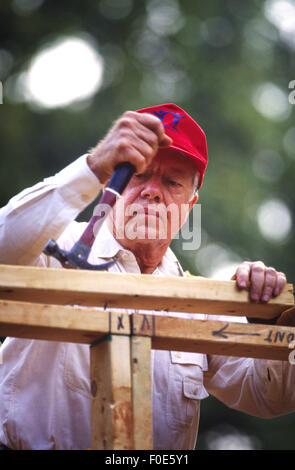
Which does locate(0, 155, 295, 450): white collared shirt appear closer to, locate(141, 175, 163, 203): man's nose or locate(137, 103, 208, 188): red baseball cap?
locate(141, 175, 163, 203): man's nose

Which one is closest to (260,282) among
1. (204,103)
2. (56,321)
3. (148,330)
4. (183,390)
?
(148,330)

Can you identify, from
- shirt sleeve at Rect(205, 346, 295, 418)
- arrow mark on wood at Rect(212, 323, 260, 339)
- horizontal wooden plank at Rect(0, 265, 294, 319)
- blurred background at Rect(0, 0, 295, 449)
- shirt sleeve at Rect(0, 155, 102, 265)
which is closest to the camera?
horizontal wooden plank at Rect(0, 265, 294, 319)

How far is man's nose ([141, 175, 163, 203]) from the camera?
3.30 metres

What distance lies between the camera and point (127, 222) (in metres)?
3.33

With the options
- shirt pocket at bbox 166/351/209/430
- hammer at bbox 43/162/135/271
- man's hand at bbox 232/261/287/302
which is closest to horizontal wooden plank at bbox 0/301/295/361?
man's hand at bbox 232/261/287/302

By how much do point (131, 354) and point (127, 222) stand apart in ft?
4.54

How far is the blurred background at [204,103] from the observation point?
9.62m

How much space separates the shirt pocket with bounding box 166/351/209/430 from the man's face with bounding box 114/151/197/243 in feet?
2.15

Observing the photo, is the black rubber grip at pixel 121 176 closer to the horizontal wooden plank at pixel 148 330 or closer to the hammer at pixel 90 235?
the hammer at pixel 90 235

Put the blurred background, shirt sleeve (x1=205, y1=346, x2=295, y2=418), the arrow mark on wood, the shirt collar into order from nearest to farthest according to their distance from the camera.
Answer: the arrow mark on wood
shirt sleeve (x1=205, y1=346, x2=295, y2=418)
the shirt collar
the blurred background

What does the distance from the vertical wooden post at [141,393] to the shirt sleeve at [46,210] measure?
0.60 m

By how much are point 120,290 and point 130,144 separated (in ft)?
1.74

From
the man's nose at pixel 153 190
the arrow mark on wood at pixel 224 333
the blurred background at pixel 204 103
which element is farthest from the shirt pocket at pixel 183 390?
→ the blurred background at pixel 204 103

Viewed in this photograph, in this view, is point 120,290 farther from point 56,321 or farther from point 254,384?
point 254,384
